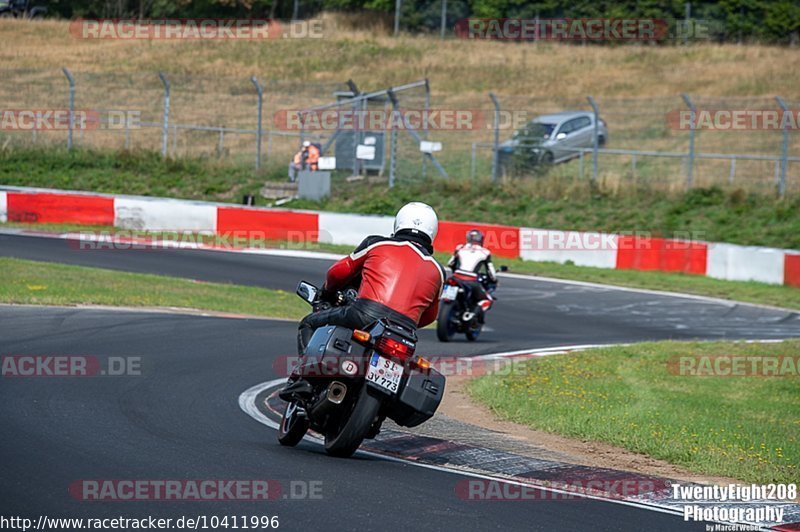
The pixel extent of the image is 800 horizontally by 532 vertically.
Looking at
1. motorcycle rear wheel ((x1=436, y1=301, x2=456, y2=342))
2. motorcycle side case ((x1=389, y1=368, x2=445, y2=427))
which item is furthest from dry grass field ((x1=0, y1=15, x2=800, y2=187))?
motorcycle side case ((x1=389, y1=368, x2=445, y2=427))

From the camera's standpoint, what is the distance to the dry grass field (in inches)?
1318

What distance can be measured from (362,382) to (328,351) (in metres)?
0.27

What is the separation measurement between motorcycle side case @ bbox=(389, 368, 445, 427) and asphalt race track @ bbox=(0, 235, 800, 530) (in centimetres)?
33

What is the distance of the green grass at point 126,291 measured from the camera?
15156mm

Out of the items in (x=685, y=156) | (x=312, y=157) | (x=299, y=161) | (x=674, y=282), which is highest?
(x=685, y=156)

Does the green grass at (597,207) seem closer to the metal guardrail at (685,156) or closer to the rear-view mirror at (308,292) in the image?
the metal guardrail at (685,156)

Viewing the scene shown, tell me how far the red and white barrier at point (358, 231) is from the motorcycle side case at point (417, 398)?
1665 centimetres

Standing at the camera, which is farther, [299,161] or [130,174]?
[130,174]

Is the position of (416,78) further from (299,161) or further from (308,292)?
(308,292)

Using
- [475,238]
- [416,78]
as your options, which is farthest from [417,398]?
[416,78]

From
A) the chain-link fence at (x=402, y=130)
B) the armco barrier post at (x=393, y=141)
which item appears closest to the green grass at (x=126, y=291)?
the armco barrier post at (x=393, y=141)

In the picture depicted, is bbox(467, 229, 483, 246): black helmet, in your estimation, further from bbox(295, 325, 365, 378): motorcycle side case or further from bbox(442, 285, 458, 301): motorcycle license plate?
bbox(295, 325, 365, 378): motorcycle side case

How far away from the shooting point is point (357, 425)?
6.89m

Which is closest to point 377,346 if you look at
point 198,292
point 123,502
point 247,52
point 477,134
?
point 123,502
